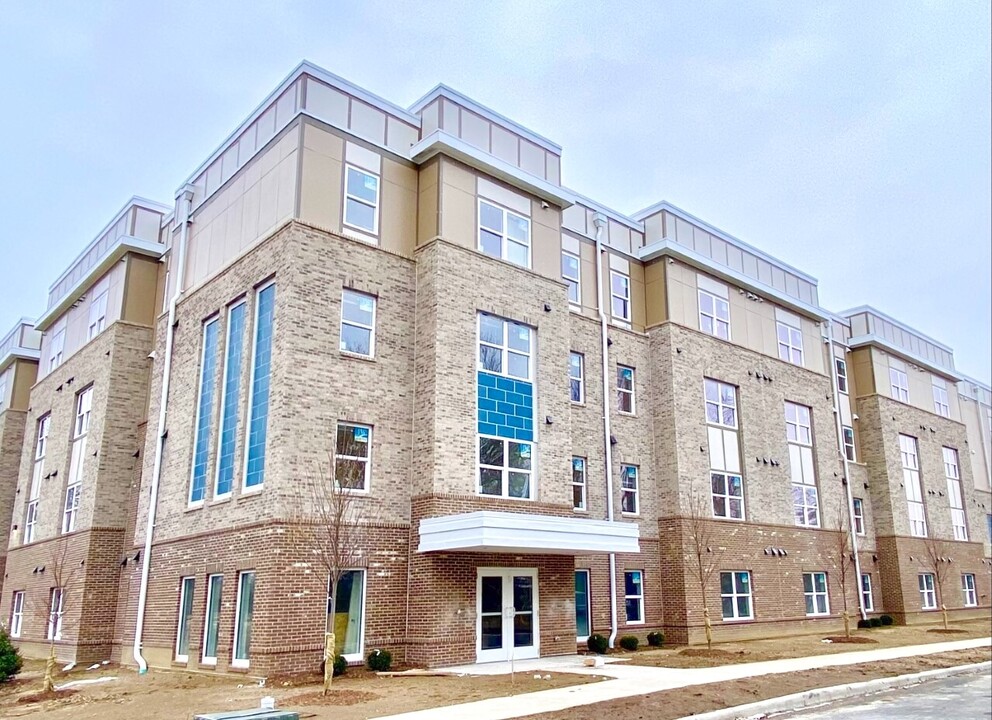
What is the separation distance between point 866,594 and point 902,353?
11.9 meters

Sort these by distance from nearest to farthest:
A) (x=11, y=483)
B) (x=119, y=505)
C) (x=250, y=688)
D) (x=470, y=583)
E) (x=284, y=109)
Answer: (x=250, y=688) → (x=470, y=583) → (x=284, y=109) → (x=119, y=505) → (x=11, y=483)

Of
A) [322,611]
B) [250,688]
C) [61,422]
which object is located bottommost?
[250,688]

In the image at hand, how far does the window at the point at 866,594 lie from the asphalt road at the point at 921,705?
57.5 ft

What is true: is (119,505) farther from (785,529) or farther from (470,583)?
(785,529)

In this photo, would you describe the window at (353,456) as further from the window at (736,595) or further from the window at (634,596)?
the window at (736,595)

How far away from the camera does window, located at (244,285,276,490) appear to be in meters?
18.6

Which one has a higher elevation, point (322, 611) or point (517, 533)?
point (517, 533)

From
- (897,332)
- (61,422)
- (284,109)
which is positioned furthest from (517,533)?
(897,332)

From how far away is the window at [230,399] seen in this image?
1975 cm

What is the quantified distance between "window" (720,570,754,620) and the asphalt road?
31.1ft

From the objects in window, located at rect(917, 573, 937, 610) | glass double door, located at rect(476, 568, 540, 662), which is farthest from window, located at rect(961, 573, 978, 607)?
glass double door, located at rect(476, 568, 540, 662)

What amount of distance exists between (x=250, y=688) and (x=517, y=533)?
605cm

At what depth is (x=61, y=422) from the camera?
92.4 ft

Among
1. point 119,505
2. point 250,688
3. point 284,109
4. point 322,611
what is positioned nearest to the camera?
point 250,688
